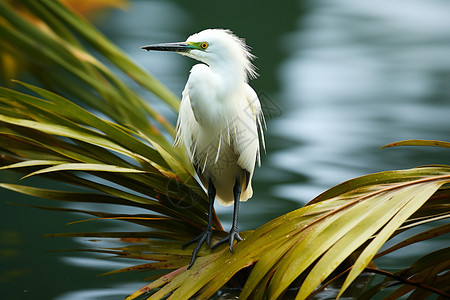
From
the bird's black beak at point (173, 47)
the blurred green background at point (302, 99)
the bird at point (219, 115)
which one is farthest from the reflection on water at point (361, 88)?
the bird's black beak at point (173, 47)

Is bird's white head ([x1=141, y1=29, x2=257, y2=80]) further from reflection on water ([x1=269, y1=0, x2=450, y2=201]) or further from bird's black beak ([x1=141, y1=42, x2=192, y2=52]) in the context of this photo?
reflection on water ([x1=269, y1=0, x2=450, y2=201])

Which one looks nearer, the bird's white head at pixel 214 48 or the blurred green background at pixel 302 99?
the bird's white head at pixel 214 48

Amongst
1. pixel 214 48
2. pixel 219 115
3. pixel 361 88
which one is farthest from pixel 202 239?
pixel 361 88

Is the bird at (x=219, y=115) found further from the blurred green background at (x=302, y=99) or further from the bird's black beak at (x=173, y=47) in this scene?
the blurred green background at (x=302, y=99)

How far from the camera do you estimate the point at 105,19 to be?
486cm

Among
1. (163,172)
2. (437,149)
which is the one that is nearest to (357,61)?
(437,149)

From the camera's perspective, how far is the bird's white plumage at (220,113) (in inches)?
54.8

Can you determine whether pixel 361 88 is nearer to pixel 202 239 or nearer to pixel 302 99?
pixel 302 99

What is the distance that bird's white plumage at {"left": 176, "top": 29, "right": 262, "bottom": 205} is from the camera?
1393 mm

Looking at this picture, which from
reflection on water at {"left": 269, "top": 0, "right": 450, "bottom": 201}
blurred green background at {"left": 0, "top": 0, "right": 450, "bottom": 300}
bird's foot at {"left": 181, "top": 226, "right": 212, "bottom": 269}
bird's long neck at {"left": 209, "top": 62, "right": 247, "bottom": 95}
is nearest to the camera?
bird's foot at {"left": 181, "top": 226, "right": 212, "bottom": 269}

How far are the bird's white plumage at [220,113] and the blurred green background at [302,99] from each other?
41 cm

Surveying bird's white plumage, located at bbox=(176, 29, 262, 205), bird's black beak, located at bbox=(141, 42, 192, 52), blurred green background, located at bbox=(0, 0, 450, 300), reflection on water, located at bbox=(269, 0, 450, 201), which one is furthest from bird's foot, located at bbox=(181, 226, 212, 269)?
reflection on water, located at bbox=(269, 0, 450, 201)

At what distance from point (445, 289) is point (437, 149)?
6.60 ft

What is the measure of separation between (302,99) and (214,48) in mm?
2416
